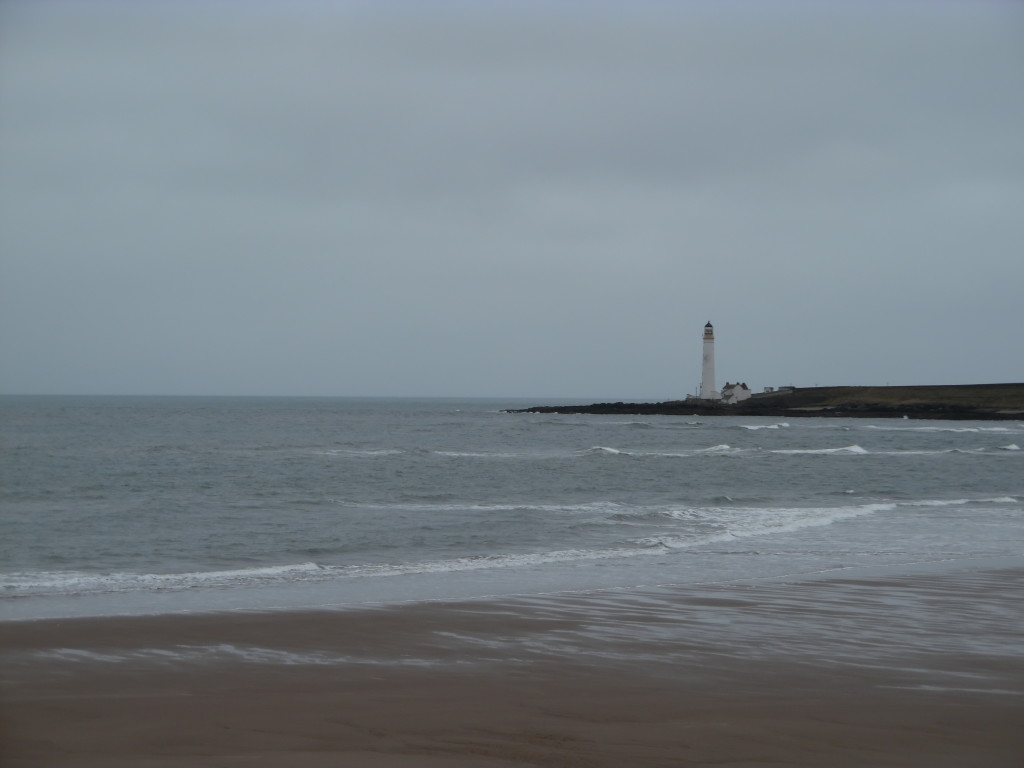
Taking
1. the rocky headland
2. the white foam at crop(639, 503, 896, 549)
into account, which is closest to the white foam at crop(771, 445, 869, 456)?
the white foam at crop(639, 503, 896, 549)

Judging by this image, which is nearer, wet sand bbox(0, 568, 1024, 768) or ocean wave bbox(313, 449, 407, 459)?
wet sand bbox(0, 568, 1024, 768)

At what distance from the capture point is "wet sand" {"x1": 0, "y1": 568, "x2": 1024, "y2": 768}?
5559 mm

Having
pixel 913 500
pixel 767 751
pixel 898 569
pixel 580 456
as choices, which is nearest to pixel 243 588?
pixel 767 751

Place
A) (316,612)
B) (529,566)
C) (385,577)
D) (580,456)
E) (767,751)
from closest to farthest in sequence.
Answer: (767,751) < (316,612) < (385,577) < (529,566) < (580,456)

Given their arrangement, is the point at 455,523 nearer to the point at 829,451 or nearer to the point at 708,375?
the point at 829,451

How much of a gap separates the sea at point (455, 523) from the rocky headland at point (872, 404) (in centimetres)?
4893

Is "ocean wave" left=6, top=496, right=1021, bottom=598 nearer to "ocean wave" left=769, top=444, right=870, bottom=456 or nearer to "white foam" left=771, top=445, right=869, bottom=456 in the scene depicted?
"ocean wave" left=769, top=444, right=870, bottom=456

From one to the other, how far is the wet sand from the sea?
1669 millimetres

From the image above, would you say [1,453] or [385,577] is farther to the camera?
[1,453]

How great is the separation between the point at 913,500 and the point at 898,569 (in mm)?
12239

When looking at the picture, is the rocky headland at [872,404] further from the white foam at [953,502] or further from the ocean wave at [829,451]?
the white foam at [953,502]

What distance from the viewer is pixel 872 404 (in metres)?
93.4

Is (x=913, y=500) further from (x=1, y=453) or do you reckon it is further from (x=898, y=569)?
(x=1, y=453)

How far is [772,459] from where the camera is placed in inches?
1531
